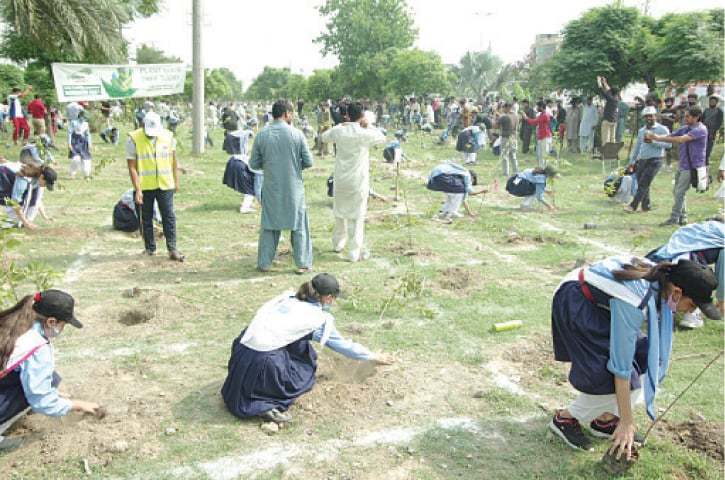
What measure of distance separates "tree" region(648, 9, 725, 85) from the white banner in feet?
44.9

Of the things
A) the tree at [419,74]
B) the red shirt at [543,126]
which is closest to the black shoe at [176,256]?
the red shirt at [543,126]

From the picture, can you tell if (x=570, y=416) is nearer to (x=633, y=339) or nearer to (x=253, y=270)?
(x=633, y=339)

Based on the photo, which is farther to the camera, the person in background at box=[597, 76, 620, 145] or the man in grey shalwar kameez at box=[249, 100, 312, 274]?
the person in background at box=[597, 76, 620, 145]

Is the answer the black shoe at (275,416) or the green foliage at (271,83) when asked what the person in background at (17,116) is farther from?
the green foliage at (271,83)

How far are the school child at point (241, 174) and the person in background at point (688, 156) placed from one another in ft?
20.5

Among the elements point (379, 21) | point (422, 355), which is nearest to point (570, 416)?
point (422, 355)

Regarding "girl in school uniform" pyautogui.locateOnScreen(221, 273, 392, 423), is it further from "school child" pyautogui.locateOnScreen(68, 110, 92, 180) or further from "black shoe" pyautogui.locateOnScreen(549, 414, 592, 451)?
"school child" pyautogui.locateOnScreen(68, 110, 92, 180)

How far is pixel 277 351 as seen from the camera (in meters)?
3.79

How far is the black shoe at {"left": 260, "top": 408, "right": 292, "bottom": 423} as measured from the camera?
12.4 feet

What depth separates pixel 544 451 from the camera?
11.7 ft

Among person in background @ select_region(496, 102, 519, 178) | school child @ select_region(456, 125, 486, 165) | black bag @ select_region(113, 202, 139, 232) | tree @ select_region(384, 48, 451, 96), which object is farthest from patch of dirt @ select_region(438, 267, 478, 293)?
tree @ select_region(384, 48, 451, 96)

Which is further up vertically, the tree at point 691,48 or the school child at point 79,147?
the tree at point 691,48

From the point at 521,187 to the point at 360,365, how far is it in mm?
6762

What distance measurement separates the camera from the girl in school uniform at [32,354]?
3268 millimetres
